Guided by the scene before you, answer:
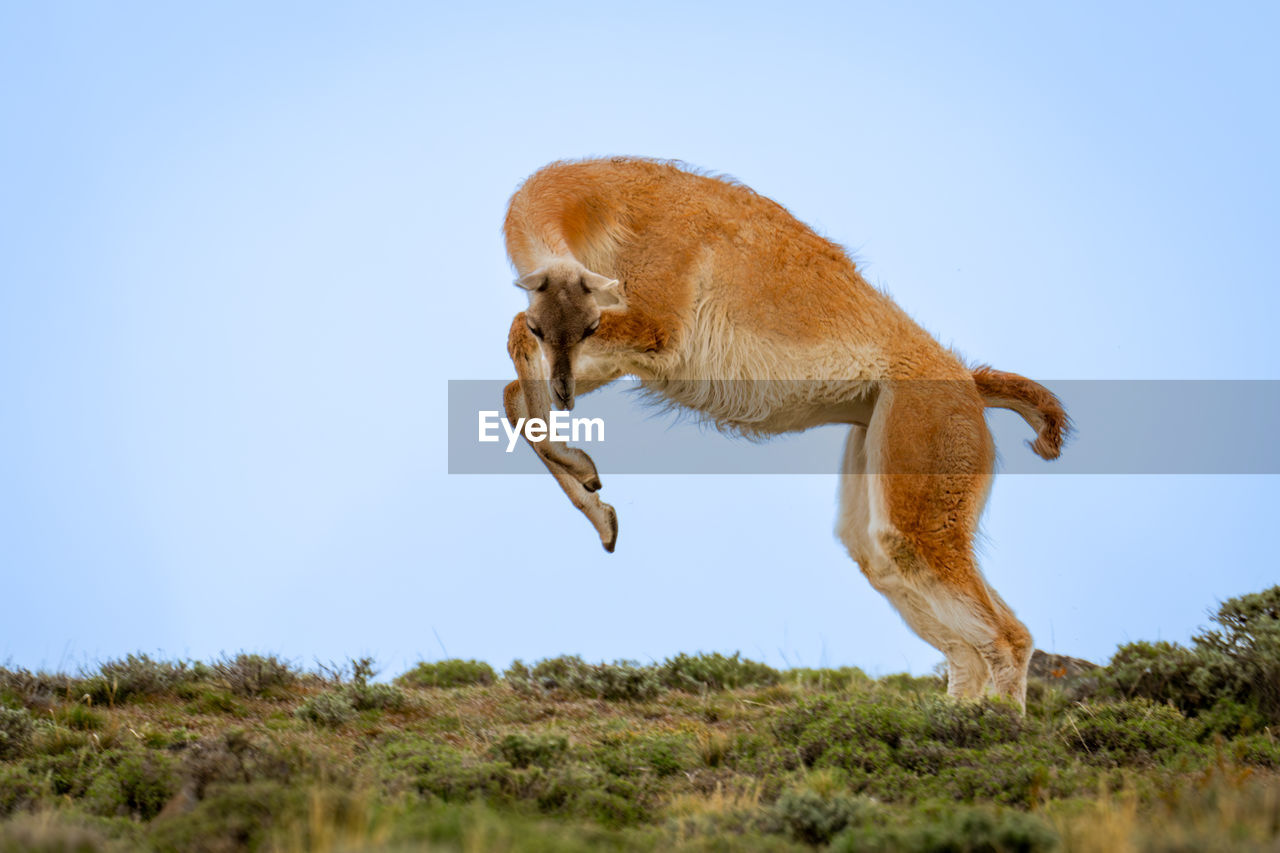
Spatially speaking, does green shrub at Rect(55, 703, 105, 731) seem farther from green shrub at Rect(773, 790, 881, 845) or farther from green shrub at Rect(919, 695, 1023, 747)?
green shrub at Rect(919, 695, 1023, 747)

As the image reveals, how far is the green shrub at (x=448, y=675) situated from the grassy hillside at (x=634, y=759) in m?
0.03

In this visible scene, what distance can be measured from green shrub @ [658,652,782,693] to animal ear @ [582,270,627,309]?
4.28 metres

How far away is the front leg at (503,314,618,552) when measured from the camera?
7570mm

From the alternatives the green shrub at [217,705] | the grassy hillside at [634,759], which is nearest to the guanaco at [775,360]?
the grassy hillside at [634,759]

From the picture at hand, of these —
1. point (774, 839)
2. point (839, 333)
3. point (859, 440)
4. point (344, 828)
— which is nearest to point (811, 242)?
point (839, 333)

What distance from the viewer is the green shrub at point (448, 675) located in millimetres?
10906

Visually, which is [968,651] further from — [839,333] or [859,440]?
[839,333]

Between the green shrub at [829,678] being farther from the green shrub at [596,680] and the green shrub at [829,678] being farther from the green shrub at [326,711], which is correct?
the green shrub at [326,711]

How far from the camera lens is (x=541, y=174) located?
335 inches

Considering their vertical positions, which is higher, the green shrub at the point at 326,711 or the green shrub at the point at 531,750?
the green shrub at the point at 531,750

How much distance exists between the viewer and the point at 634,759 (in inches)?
274

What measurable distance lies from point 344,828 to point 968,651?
18.0 feet

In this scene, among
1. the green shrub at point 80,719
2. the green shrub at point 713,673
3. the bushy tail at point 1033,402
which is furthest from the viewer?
the green shrub at point 713,673

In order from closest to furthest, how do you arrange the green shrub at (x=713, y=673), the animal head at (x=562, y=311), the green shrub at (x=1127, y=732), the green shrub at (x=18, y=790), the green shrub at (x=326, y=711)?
1. the green shrub at (x=18, y=790)
2. the animal head at (x=562, y=311)
3. the green shrub at (x=1127, y=732)
4. the green shrub at (x=326, y=711)
5. the green shrub at (x=713, y=673)
